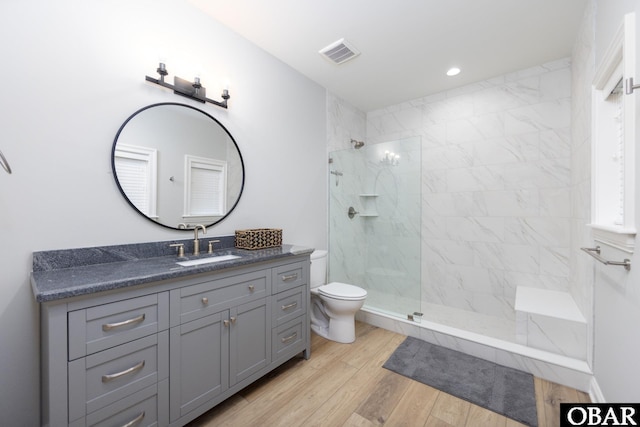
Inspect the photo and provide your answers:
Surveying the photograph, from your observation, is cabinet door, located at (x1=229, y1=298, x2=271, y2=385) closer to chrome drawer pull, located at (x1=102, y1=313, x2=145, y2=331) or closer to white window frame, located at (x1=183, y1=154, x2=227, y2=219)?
chrome drawer pull, located at (x1=102, y1=313, x2=145, y2=331)

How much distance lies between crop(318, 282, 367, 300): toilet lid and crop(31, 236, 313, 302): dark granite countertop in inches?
30.2

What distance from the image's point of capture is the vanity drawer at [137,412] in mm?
1060

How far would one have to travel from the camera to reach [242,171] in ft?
7.13

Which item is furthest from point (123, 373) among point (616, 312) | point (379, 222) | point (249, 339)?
point (379, 222)

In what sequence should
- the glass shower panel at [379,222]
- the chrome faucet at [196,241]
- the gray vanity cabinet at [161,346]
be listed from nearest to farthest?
the gray vanity cabinet at [161,346] → the chrome faucet at [196,241] → the glass shower panel at [379,222]

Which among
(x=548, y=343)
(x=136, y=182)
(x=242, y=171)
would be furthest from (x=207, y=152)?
(x=548, y=343)

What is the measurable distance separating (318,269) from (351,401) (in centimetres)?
118

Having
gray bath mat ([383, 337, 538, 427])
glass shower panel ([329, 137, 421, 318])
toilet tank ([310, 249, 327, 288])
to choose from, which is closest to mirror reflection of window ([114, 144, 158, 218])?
toilet tank ([310, 249, 327, 288])

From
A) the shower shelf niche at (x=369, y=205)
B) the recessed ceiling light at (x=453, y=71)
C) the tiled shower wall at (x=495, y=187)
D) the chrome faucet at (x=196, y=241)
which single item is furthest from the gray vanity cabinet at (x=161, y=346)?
the recessed ceiling light at (x=453, y=71)

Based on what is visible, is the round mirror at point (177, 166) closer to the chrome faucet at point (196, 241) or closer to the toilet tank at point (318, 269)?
the chrome faucet at point (196, 241)

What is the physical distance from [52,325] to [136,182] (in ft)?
2.92

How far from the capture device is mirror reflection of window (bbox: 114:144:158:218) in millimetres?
1535

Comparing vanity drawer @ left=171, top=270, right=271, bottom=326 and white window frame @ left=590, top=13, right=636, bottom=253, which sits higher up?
white window frame @ left=590, top=13, right=636, bottom=253

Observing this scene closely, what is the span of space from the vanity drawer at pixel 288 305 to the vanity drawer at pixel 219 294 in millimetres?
134
